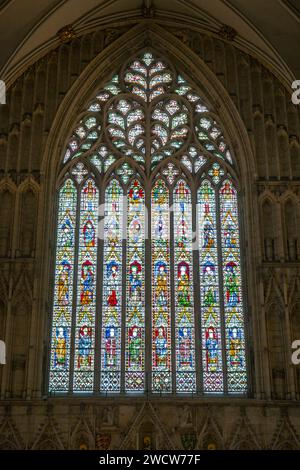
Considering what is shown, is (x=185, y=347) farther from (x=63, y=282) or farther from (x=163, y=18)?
(x=163, y=18)

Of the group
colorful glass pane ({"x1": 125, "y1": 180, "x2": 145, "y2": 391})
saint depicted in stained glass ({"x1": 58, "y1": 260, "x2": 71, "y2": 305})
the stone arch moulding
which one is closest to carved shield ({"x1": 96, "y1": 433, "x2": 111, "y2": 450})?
colorful glass pane ({"x1": 125, "y1": 180, "x2": 145, "y2": 391})

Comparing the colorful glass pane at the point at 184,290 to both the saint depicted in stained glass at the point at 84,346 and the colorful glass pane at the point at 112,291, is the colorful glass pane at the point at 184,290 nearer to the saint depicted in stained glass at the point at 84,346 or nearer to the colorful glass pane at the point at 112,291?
the colorful glass pane at the point at 112,291

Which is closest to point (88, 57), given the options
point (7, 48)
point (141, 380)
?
point (7, 48)

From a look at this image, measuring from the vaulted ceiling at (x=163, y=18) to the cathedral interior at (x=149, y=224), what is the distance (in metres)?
0.04

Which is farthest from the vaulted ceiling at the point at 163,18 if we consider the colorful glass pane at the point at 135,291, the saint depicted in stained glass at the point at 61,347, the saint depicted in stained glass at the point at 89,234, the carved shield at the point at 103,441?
the carved shield at the point at 103,441

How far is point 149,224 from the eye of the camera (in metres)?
16.1

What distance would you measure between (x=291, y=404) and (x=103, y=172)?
6229 mm

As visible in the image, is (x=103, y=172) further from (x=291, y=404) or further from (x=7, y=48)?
(x=291, y=404)

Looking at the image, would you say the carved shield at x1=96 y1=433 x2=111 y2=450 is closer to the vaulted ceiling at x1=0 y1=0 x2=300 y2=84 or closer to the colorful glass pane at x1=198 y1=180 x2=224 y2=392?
the colorful glass pane at x1=198 y1=180 x2=224 y2=392

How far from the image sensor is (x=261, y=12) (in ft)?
53.2

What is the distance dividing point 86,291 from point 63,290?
0.46 meters

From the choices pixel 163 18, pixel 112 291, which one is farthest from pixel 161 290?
pixel 163 18

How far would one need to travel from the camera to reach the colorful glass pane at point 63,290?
49.0ft

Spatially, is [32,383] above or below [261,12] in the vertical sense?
below
